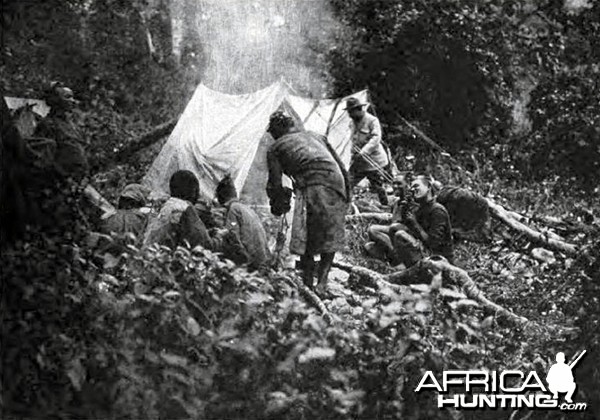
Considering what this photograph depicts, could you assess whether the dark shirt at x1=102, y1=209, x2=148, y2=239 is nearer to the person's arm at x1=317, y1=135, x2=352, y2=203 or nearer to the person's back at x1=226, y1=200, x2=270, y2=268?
the person's back at x1=226, y1=200, x2=270, y2=268

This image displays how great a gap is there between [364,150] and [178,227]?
1055 mm

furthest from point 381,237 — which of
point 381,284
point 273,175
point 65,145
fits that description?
point 65,145

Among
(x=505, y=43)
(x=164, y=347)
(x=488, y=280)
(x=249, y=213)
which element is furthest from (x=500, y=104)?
(x=164, y=347)

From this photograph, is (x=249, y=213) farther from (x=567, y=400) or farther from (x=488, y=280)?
(x=567, y=400)

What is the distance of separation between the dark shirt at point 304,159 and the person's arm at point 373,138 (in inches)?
7.5

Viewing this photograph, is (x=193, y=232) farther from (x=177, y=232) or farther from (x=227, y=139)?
(x=227, y=139)

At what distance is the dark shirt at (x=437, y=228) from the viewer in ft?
19.4

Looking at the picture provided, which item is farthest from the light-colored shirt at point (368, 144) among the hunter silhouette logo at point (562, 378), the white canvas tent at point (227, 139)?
the hunter silhouette logo at point (562, 378)

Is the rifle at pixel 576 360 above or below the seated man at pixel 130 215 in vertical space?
below

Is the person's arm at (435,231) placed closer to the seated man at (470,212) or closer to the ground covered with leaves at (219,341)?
the seated man at (470,212)

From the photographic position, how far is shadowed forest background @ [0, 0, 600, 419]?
565cm

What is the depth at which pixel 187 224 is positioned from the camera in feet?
19.0

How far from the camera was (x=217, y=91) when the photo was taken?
5.91 m

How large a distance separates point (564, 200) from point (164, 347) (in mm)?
2225
